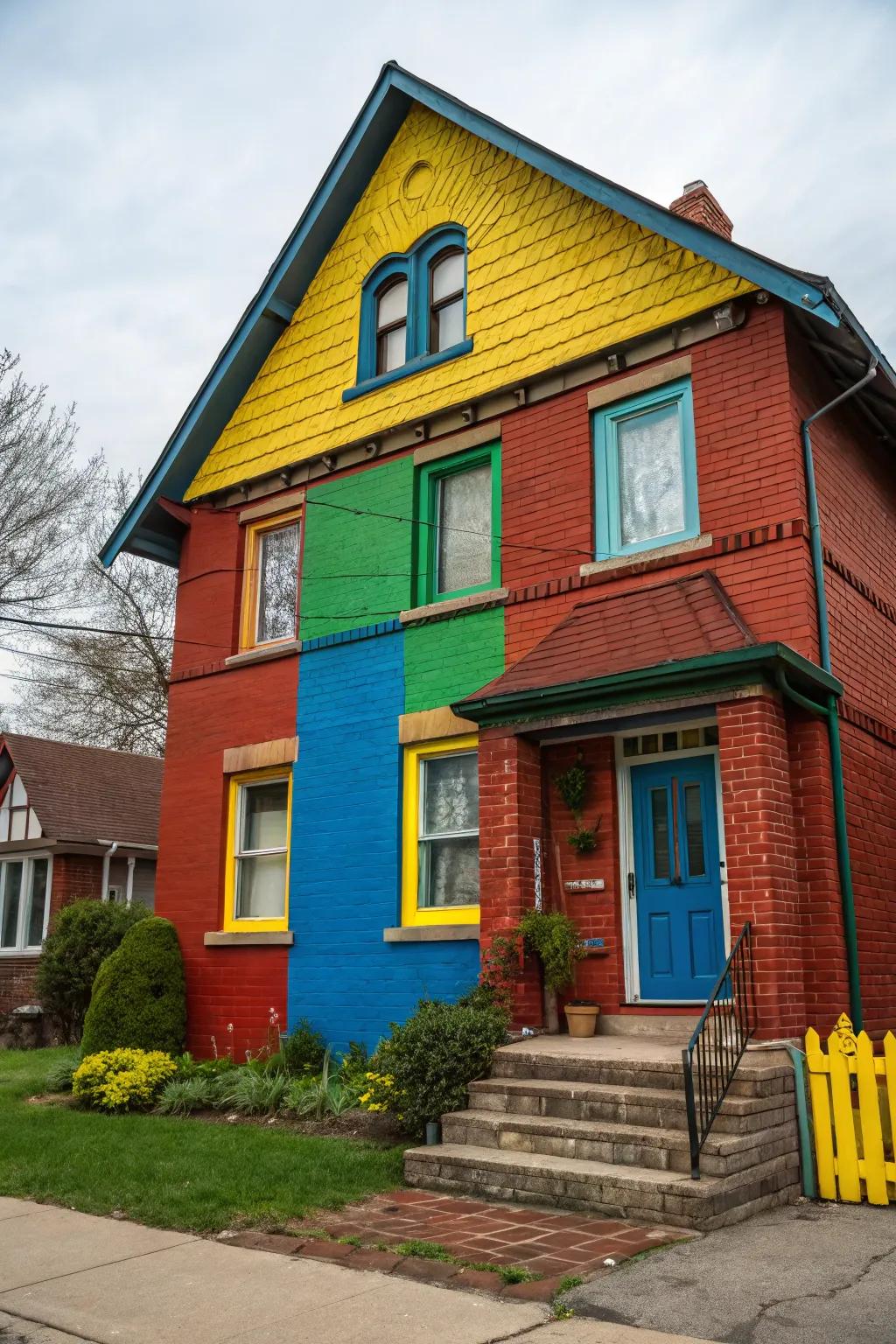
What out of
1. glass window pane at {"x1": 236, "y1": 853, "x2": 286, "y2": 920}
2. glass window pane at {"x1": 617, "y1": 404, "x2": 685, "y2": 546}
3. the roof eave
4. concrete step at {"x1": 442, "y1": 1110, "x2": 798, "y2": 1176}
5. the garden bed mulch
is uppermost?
glass window pane at {"x1": 617, "y1": 404, "x2": 685, "y2": 546}

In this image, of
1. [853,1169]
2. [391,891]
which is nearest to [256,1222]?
[853,1169]

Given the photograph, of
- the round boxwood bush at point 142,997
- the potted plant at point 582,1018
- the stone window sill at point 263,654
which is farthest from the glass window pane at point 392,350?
the potted plant at point 582,1018

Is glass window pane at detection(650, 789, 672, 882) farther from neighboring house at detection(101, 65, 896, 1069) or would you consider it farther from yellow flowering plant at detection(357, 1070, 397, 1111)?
yellow flowering plant at detection(357, 1070, 397, 1111)

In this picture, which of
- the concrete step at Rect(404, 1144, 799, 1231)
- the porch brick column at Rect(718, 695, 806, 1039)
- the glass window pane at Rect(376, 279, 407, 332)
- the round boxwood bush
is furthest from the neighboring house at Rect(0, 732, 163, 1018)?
the porch brick column at Rect(718, 695, 806, 1039)

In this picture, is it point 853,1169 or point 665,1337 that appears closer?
point 665,1337

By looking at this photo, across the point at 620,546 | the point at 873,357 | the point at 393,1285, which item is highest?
the point at 873,357

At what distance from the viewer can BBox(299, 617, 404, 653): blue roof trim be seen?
12.1 m

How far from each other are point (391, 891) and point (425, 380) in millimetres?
5490

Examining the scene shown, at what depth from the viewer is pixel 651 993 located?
9539mm

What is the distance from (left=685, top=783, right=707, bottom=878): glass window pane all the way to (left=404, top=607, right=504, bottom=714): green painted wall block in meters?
2.30

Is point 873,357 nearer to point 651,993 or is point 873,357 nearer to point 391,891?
point 651,993

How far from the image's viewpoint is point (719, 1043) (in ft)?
23.9

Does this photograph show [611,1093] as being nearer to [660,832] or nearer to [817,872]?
[817,872]

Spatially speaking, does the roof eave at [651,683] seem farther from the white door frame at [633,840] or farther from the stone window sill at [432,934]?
the stone window sill at [432,934]
